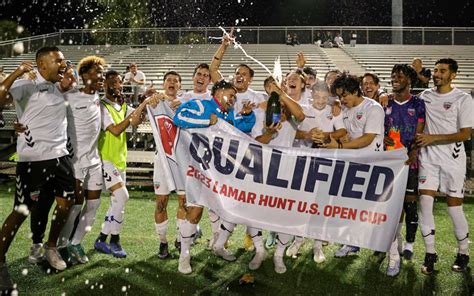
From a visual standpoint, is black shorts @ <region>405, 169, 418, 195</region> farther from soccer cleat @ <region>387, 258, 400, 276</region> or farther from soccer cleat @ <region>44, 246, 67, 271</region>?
soccer cleat @ <region>44, 246, 67, 271</region>

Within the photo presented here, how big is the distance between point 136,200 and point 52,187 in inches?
149

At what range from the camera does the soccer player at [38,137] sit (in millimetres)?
4641

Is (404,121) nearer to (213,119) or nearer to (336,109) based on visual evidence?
(336,109)

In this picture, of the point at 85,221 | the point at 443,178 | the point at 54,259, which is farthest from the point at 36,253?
the point at 443,178

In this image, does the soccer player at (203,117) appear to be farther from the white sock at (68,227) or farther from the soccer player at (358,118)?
the white sock at (68,227)

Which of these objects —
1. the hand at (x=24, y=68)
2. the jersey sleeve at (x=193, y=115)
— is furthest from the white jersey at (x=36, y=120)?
the jersey sleeve at (x=193, y=115)

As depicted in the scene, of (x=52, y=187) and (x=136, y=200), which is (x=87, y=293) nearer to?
(x=52, y=187)

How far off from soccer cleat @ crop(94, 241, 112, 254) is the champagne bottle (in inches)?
83.1

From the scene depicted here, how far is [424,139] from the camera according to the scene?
197 inches

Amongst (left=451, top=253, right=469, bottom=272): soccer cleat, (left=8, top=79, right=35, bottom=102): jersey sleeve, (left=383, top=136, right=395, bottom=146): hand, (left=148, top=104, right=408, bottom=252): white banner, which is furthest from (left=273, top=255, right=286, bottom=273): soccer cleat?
(left=8, top=79, right=35, bottom=102): jersey sleeve

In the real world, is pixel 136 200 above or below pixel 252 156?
below

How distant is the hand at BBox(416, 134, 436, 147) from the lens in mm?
5008

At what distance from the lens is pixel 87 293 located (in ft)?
14.4

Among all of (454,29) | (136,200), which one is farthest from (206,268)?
(454,29)
